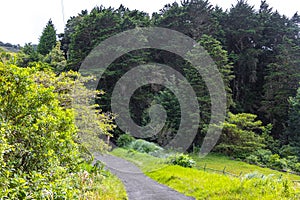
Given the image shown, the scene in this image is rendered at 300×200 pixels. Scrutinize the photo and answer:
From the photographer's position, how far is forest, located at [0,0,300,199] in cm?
410

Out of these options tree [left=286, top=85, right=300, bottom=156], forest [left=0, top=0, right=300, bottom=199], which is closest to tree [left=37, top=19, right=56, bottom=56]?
forest [left=0, top=0, right=300, bottom=199]

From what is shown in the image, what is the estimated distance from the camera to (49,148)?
162 inches

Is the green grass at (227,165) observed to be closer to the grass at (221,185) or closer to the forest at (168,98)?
the forest at (168,98)

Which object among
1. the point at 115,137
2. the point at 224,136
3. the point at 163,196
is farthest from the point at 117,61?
the point at 163,196

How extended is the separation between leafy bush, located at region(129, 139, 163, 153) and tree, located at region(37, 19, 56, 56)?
18.7 meters

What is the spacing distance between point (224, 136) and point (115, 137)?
786 centimetres

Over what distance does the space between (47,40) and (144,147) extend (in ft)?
71.7

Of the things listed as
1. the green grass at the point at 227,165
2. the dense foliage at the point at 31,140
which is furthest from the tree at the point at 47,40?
the dense foliage at the point at 31,140

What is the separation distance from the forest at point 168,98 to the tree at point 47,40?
0.50ft

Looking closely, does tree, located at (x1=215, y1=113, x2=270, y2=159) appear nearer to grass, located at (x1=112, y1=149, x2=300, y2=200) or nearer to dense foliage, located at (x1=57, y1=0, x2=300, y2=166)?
dense foliage, located at (x1=57, y1=0, x2=300, y2=166)

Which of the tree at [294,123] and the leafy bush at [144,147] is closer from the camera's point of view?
the leafy bush at [144,147]

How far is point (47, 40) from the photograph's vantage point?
109 ft

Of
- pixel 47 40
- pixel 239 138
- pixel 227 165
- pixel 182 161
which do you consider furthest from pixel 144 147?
pixel 47 40

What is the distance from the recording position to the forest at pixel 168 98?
4.10 m
